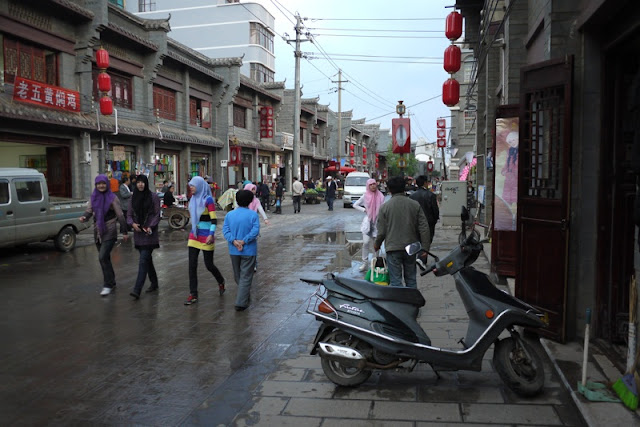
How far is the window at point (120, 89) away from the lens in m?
21.7

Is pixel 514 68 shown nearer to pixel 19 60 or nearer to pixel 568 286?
pixel 568 286

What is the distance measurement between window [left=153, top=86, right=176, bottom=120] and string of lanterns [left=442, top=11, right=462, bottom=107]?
567 inches

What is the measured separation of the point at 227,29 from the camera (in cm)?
4544

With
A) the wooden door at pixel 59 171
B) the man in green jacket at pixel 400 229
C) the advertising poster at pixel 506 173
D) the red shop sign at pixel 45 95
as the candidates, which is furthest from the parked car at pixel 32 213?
the advertising poster at pixel 506 173

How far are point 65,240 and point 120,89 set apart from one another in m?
11.0

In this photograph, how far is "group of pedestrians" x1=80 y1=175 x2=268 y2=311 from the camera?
7.20 m

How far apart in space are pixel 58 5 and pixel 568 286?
18.0m

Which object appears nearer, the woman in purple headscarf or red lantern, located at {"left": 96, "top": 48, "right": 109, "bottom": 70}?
the woman in purple headscarf

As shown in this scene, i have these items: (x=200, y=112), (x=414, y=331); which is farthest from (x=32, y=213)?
(x=200, y=112)

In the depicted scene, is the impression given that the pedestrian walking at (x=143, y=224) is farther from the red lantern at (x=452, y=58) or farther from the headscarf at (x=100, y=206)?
the red lantern at (x=452, y=58)

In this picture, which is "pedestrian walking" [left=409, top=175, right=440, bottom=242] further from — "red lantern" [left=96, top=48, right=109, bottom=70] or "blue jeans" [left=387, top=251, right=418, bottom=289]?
"red lantern" [left=96, top=48, right=109, bottom=70]

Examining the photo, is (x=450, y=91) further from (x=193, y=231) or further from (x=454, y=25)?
(x=193, y=231)

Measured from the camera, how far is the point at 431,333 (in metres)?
6.09

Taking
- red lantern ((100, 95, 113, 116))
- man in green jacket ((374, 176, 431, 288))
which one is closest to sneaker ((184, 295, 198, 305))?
man in green jacket ((374, 176, 431, 288))
